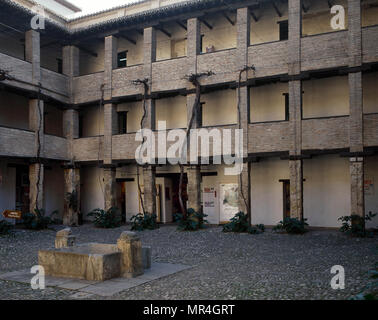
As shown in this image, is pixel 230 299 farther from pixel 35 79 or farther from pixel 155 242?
pixel 35 79

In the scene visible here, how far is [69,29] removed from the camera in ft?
71.1

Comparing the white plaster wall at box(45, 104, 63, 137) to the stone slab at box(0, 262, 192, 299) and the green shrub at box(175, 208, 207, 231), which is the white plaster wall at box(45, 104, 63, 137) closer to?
the green shrub at box(175, 208, 207, 231)

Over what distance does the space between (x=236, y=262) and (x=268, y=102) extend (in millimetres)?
10239

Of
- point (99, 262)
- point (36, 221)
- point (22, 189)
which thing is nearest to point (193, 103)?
point (36, 221)

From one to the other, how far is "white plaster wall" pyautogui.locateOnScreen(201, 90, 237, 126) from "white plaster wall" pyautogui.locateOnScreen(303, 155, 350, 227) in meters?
4.16

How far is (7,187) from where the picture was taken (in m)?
20.8

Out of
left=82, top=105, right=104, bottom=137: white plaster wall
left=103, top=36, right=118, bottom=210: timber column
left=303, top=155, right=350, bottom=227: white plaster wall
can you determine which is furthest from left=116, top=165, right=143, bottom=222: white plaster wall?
left=303, top=155, right=350, bottom=227: white plaster wall

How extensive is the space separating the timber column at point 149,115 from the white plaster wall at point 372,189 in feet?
31.3

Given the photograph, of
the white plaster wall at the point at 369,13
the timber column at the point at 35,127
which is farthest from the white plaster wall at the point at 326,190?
the timber column at the point at 35,127

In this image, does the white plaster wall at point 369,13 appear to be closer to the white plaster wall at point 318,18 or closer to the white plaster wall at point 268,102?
the white plaster wall at point 318,18

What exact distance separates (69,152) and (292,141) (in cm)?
1169

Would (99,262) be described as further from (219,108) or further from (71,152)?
(71,152)

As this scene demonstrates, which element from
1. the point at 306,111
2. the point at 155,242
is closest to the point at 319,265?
the point at 155,242

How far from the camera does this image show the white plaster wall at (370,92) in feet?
55.1
